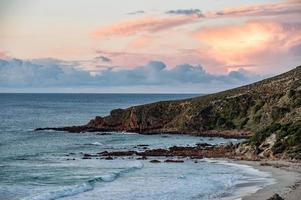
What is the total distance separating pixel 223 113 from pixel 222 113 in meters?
0.20

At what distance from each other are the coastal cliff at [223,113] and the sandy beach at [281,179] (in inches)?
974

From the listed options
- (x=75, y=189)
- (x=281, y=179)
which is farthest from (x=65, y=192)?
(x=281, y=179)

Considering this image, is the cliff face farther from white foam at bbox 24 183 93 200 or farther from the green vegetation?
white foam at bbox 24 183 93 200

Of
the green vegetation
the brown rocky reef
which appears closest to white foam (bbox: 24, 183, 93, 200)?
the green vegetation

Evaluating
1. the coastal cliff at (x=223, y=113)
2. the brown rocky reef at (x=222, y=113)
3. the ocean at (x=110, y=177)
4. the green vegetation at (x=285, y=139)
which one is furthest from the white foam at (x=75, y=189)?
the brown rocky reef at (x=222, y=113)

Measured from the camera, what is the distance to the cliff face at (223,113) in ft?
306

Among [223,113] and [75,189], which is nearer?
[75,189]

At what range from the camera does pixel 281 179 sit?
4744cm

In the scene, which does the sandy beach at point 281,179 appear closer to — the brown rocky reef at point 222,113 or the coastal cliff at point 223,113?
the coastal cliff at point 223,113

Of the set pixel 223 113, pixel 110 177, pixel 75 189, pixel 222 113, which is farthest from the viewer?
pixel 222 113

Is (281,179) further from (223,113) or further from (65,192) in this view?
(223,113)

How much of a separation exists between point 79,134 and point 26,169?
155 ft

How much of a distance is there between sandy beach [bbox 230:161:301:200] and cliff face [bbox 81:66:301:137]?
1053 inches

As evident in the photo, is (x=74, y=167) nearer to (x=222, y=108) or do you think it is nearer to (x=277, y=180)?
(x=277, y=180)
